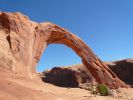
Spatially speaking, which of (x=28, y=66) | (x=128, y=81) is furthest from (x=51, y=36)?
(x=128, y=81)

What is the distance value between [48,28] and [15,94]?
51.6 feet

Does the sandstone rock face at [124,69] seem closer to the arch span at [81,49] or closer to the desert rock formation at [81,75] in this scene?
the desert rock formation at [81,75]

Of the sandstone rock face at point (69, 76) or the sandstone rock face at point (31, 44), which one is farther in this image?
the sandstone rock face at point (69, 76)

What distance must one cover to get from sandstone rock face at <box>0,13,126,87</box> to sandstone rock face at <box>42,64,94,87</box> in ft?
34.8

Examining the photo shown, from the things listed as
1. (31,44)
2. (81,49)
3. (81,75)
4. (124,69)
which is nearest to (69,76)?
(81,75)

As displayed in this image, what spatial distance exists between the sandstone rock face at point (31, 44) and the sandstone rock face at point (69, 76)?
10600mm

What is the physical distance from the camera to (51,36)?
2511cm

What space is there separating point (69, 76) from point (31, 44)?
18.1m

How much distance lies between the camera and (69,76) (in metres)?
37.2

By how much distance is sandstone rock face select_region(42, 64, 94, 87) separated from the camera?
3616 centimetres

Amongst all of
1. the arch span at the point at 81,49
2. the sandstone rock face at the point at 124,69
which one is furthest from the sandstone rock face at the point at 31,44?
the sandstone rock face at the point at 124,69

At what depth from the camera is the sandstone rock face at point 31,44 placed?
16.3m

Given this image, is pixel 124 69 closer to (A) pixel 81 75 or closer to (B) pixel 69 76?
(A) pixel 81 75

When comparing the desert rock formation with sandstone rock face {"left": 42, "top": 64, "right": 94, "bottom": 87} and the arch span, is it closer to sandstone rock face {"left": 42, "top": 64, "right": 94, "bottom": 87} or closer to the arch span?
sandstone rock face {"left": 42, "top": 64, "right": 94, "bottom": 87}
